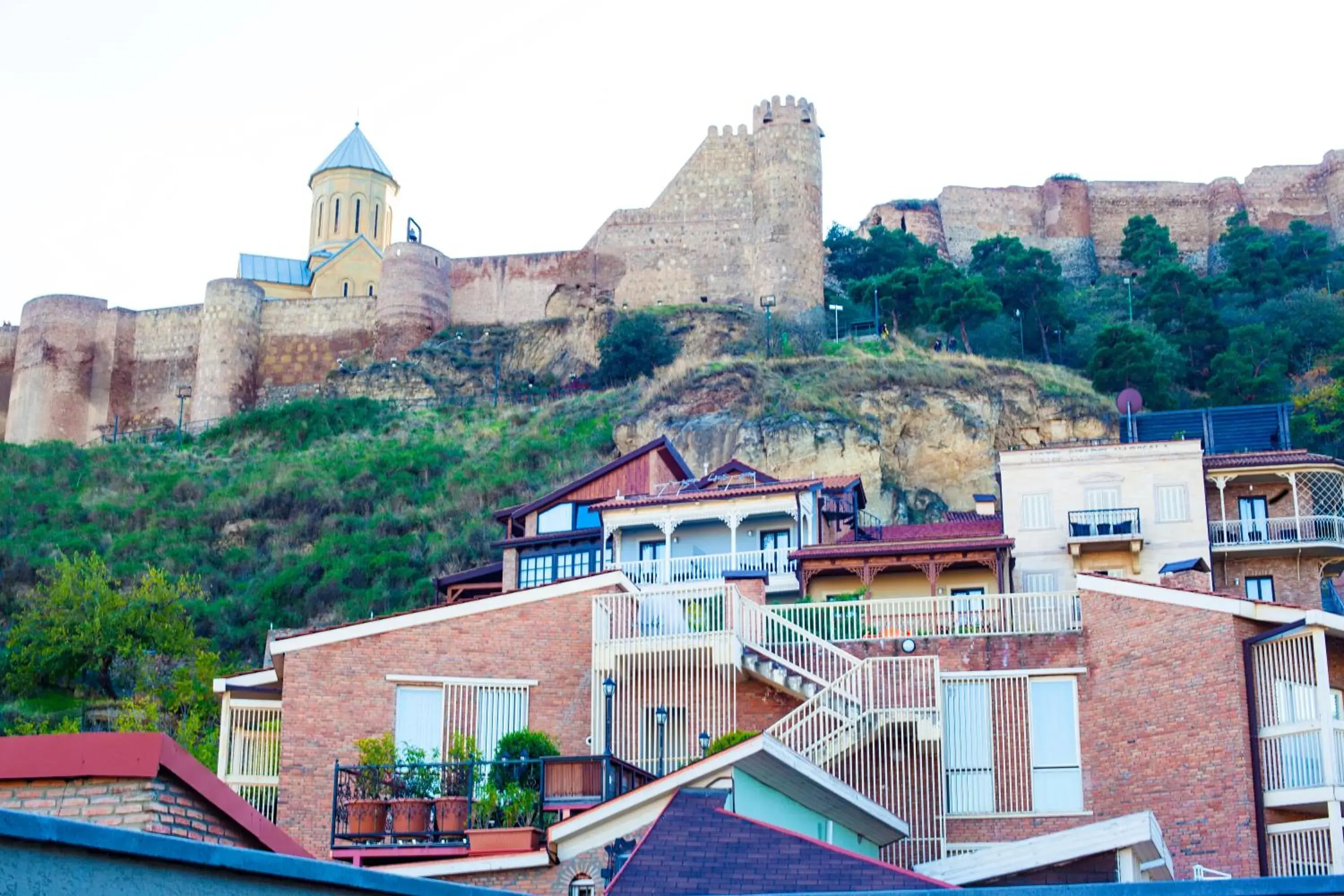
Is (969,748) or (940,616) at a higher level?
(940,616)

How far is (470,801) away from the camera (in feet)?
58.9

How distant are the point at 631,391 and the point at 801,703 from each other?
119 feet

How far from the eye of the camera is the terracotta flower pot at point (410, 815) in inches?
712

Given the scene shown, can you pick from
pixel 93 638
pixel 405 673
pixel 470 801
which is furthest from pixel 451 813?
pixel 93 638

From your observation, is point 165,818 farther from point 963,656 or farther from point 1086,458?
point 1086,458

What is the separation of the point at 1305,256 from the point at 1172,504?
41251mm

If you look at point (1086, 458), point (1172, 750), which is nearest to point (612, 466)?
point (1086, 458)

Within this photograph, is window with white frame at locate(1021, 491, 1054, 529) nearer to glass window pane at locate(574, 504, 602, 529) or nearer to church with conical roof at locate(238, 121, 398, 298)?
glass window pane at locate(574, 504, 602, 529)

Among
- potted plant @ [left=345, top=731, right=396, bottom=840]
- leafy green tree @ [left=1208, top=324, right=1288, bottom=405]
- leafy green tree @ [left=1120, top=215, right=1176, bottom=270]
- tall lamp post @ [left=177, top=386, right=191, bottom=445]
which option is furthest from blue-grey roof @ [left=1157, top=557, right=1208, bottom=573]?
tall lamp post @ [left=177, top=386, right=191, bottom=445]

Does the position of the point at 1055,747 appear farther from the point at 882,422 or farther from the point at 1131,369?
the point at 1131,369

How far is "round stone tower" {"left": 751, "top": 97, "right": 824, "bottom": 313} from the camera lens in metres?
65.1

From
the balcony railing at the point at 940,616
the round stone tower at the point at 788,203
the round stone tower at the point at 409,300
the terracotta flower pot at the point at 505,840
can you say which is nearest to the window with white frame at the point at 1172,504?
the balcony railing at the point at 940,616

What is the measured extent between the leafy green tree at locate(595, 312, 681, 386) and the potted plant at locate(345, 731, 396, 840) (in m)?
41.1

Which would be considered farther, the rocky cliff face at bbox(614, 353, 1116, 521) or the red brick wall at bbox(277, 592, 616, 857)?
the rocky cliff face at bbox(614, 353, 1116, 521)
